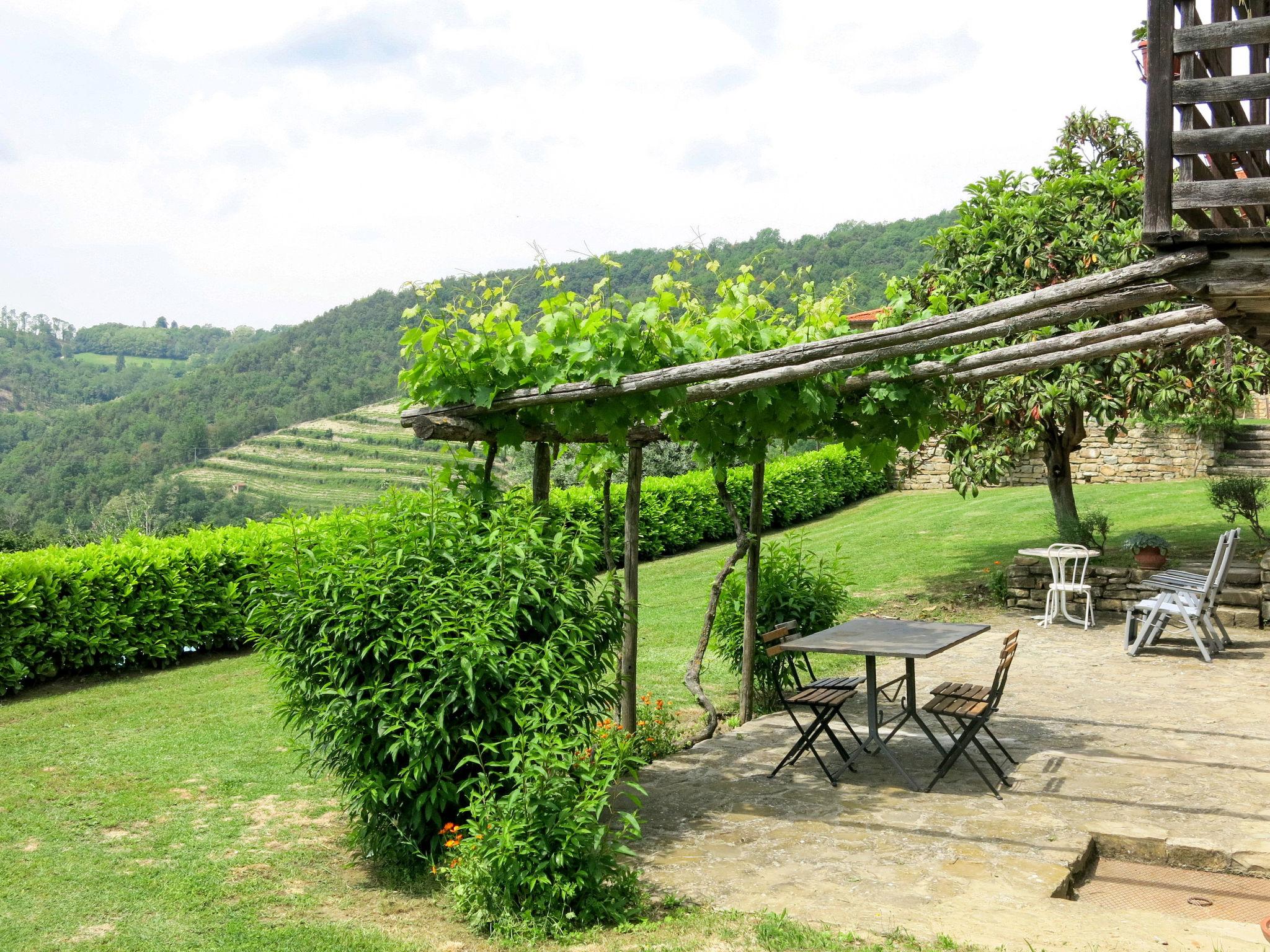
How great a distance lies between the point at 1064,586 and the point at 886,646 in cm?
584

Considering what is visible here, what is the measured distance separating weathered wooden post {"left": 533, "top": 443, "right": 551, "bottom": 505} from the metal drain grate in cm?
345

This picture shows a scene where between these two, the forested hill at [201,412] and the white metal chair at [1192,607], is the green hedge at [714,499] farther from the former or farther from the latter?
the forested hill at [201,412]

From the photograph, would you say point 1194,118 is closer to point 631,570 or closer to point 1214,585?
point 631,570

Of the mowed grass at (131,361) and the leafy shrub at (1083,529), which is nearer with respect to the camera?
Answer: the leafy shrub at (1083,529)

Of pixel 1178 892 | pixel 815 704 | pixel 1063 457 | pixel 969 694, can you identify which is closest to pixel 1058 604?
pixel 1063 457

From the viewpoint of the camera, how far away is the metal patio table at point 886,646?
5.86 m

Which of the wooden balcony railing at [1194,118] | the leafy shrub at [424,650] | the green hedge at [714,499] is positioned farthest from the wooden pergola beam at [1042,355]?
the green hedge at [714,499]

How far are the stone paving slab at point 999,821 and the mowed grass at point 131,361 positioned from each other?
9306cm

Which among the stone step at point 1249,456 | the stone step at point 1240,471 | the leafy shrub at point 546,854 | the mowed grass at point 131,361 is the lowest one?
the leafy shrub at point 546,854

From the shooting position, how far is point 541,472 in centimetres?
614

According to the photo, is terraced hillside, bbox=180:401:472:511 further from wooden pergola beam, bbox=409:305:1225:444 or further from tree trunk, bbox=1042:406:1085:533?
wooden pergola beam, bbox=409:305:1225:444

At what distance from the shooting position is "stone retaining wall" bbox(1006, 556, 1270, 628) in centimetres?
1006

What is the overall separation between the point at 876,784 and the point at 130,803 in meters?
4.43

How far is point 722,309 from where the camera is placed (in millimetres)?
5957
